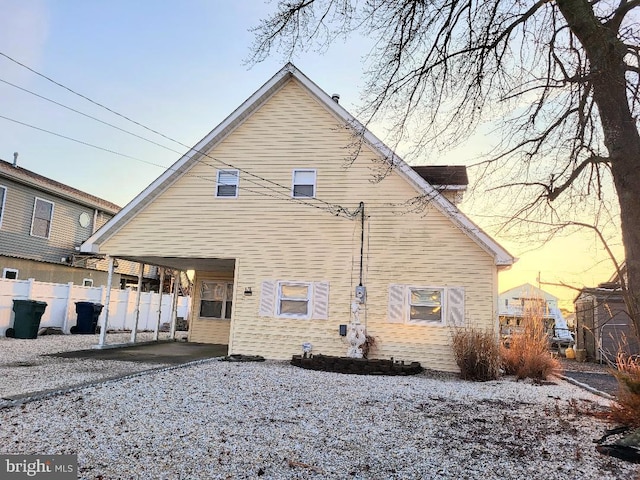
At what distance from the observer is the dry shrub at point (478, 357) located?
10.0 metres

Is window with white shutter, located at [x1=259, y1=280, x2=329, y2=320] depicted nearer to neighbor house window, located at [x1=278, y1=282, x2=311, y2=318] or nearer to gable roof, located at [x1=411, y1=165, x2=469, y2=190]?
neighbor house window, located at [x1=278, y1=282, x2=311, y2=318]

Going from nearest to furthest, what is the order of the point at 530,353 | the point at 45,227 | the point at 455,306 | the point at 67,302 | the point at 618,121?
the point at 618,121 → the point at 530,353 → the point at 455,306 → the point at 67,302 → the point at 45,227

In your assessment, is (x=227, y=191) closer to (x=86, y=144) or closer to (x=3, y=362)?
(x=86, y=144)

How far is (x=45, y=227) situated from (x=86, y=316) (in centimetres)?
470

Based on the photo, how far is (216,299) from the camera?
52.9ft

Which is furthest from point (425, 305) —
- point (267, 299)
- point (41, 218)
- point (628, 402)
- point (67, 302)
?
point (41, 218)

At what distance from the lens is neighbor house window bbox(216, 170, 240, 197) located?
12820mm

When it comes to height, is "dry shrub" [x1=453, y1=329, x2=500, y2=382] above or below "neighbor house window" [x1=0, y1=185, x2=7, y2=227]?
below

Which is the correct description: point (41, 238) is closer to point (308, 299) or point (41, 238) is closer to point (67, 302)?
point (67, 302)

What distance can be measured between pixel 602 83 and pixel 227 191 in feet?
32.0

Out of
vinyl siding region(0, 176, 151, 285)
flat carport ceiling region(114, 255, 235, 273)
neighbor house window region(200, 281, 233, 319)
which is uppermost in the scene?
vinyl siding region(0, 176, 151, 285)

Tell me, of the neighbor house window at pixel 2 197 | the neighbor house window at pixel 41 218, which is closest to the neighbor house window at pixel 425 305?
the neighbor house window at pixel 2 197

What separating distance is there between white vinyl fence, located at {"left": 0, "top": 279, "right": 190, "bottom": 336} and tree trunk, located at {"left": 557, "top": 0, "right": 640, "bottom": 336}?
12.8m

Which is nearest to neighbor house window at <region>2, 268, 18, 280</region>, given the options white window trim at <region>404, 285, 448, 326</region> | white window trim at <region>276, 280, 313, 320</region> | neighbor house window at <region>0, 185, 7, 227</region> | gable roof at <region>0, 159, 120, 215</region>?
neighbor house window at <region>0, 185, 7, 227</region>
